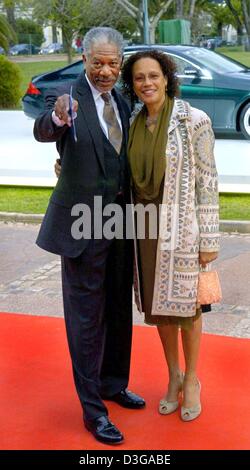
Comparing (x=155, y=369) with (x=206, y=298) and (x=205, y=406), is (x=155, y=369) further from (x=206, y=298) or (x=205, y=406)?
(x=206, y=298)

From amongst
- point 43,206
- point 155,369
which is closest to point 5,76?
point 43,206

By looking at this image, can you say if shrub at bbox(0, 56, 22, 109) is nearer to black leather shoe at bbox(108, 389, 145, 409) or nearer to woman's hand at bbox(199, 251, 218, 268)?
black leather shoe at bbox(108, 389, 145, 409)

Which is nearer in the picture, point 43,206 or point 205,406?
point 205,406

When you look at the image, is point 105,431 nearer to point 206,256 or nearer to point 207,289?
point 207,289

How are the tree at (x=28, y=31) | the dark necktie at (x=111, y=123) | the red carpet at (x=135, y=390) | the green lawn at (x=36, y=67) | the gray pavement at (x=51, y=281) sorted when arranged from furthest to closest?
1. the tree at (x=28, y=31)
2. the green lawn at (x=36, y=67)
3. the gray pavement at (x=51, y=281)
4. the red carpet at (x=135, y=390)
5. the dark necktie at (x=111, y=123)

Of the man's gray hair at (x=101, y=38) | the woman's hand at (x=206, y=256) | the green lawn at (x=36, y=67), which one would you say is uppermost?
the man's gray hair at (x=101, y=38)

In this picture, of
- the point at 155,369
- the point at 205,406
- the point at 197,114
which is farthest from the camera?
the point at 155,369

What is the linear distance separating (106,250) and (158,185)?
0.38 meters

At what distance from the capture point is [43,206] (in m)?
8.31

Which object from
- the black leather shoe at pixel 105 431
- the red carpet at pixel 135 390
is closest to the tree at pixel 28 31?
the red carpet at pixel 135 390

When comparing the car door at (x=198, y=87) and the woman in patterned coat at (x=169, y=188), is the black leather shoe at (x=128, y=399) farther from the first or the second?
the car door at (x=198, y=87)

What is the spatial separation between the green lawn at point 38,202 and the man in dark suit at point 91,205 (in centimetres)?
418

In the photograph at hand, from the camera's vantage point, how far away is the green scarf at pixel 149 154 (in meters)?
3.26

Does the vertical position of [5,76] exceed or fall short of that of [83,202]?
it falls short
